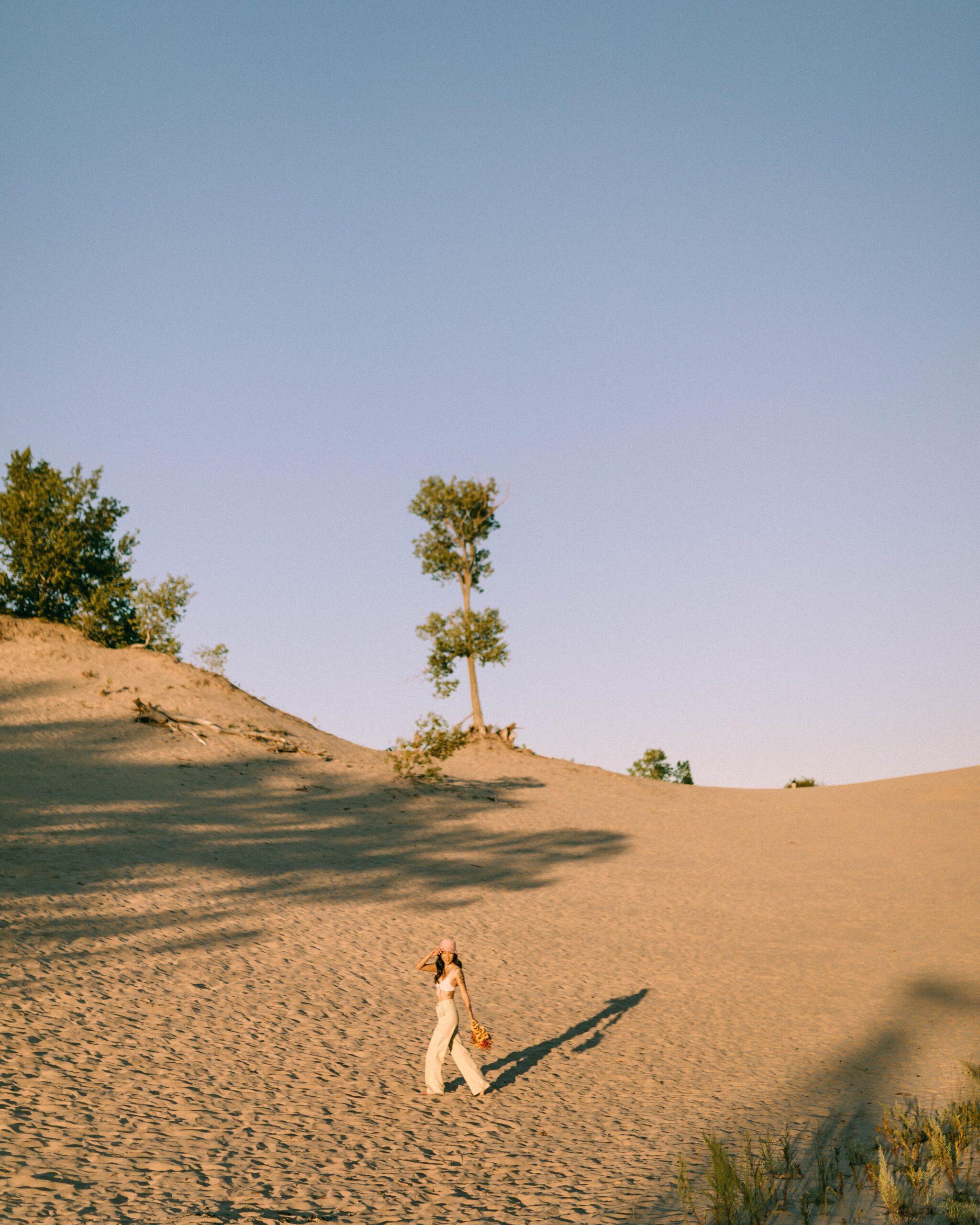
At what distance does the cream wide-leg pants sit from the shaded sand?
0.29m

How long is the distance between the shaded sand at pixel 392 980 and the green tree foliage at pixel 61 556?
8.60m

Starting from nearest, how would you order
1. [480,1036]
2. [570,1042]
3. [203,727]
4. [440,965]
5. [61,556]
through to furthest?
[480,1036]
[440,965]
[570,1042]
[203,727]
[61,556]

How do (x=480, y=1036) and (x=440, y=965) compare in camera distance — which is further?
(x=440, y=965)

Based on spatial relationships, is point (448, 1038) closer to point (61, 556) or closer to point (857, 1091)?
point (857, 1091)

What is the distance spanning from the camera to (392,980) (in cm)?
1698

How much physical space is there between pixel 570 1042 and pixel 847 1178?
6.29m

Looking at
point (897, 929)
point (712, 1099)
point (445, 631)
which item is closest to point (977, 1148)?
point (712, 1099)

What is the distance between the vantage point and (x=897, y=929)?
82.2ft

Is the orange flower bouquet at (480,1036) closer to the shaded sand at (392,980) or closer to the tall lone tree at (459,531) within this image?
the shaded sand at (392,980)

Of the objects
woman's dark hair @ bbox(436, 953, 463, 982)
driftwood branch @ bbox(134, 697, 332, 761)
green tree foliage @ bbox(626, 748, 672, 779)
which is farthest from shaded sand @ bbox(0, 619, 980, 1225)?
green tree foliage @ bbox(626, 748, 672, 779)

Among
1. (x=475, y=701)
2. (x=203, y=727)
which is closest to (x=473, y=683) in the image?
(x=475, y=701)

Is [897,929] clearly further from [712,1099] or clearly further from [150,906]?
[150,906]

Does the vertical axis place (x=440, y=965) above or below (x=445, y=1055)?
above

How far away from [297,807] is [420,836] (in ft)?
14.7
